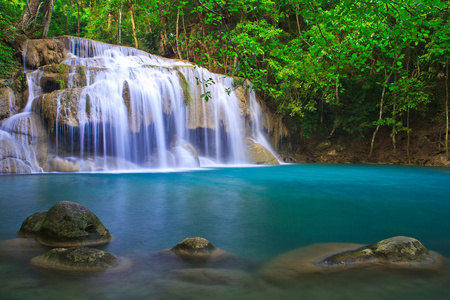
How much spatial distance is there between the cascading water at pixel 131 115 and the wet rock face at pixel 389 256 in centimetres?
915

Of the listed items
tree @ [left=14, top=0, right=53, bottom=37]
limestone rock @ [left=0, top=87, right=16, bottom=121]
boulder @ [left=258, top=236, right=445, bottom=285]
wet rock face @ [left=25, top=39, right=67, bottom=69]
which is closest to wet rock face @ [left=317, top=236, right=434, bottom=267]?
boulder @ [left=258, top=236, right=445, bottom=285]

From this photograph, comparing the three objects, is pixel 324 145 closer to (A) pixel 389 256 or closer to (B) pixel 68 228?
(A) pixel 389 256

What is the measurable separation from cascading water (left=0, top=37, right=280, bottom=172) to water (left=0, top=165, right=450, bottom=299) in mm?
3741

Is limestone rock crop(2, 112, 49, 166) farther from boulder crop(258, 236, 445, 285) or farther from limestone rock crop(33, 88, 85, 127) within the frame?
boulder crop(258, 236, 445, 285)

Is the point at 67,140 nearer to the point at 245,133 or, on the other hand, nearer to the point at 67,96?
the point at 67,96

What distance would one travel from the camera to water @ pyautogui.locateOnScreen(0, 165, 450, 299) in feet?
9.09

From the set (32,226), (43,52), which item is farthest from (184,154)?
(32,226)

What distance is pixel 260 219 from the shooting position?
5703mm

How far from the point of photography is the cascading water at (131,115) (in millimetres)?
13602

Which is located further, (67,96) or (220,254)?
(67,96)

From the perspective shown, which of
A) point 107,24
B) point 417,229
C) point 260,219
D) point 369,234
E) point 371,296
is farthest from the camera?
point 107,24

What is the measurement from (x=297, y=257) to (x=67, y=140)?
41.0ft

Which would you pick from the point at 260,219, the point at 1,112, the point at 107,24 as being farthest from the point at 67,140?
the point at 107,24

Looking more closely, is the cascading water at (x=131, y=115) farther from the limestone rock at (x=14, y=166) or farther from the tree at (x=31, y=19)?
the tree at (x=31, y=19)
